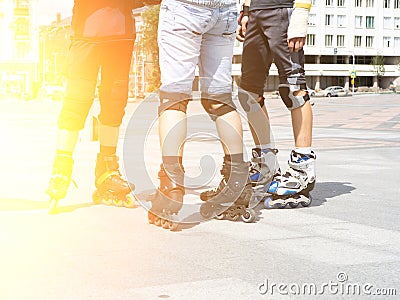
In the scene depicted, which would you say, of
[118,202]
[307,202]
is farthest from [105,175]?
[307,202]

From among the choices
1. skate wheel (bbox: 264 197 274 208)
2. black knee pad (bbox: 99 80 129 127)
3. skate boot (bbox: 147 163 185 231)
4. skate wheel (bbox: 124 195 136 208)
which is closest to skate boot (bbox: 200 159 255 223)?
skate boot (bbox: 147 163 185 231)

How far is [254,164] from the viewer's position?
5.69m

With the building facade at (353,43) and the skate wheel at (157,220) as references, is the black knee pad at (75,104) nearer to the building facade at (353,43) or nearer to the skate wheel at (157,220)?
the skate wheel at (157,220)

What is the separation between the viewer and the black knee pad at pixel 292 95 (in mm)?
5469

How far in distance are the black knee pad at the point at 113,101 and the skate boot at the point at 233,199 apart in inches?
40.6

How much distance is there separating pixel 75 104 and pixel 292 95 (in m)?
1.47

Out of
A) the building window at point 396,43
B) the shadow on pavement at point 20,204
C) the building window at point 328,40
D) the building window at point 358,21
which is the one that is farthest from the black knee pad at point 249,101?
the building window at point 396,43

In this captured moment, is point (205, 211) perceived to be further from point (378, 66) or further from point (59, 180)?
point (378, 66)

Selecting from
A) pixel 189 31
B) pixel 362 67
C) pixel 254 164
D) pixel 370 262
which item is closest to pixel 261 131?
pixel 254 164

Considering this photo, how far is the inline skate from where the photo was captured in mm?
5418

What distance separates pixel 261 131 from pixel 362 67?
103522mm

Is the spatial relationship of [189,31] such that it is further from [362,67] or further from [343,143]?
[362,67]

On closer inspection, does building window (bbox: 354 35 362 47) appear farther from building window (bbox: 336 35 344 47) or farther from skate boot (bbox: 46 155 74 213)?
skate boot (bbox: 46 155 74 213)

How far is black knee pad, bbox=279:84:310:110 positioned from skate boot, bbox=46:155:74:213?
4.97 feet
